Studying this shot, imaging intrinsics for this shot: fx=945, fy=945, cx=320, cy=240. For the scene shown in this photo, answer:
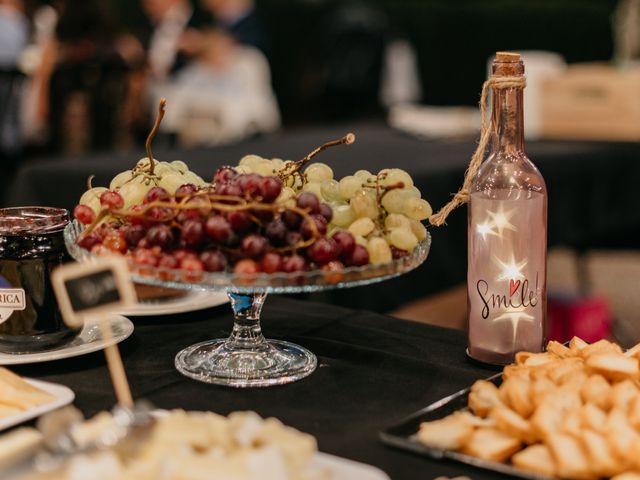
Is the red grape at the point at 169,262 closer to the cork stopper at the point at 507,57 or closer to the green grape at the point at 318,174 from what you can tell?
the green grape at the point at 318,174

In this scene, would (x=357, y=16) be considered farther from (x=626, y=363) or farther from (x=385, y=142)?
(x=626, y=363)

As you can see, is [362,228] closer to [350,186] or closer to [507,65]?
[350,186]

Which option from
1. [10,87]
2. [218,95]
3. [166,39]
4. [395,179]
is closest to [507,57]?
[395,179]

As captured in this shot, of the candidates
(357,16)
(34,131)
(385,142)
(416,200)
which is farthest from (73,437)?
(357,16)

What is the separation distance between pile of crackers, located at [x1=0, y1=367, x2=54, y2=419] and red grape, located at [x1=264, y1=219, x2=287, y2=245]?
27 centimetres

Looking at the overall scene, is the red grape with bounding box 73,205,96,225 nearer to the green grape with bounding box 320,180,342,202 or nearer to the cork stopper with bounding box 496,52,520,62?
the green grape with bounding box 320,180,342,202

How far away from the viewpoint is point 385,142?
3.03 metres

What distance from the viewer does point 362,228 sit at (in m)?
1.04

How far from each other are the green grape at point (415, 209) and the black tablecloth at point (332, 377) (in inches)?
7.1

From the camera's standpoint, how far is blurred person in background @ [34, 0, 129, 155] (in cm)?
502

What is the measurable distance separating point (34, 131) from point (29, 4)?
114cm

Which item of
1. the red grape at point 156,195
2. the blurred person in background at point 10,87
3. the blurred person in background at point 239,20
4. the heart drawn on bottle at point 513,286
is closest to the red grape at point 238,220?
the red grape at point 156,195

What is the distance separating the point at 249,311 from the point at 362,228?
0.19 metres

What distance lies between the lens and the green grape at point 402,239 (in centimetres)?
103
